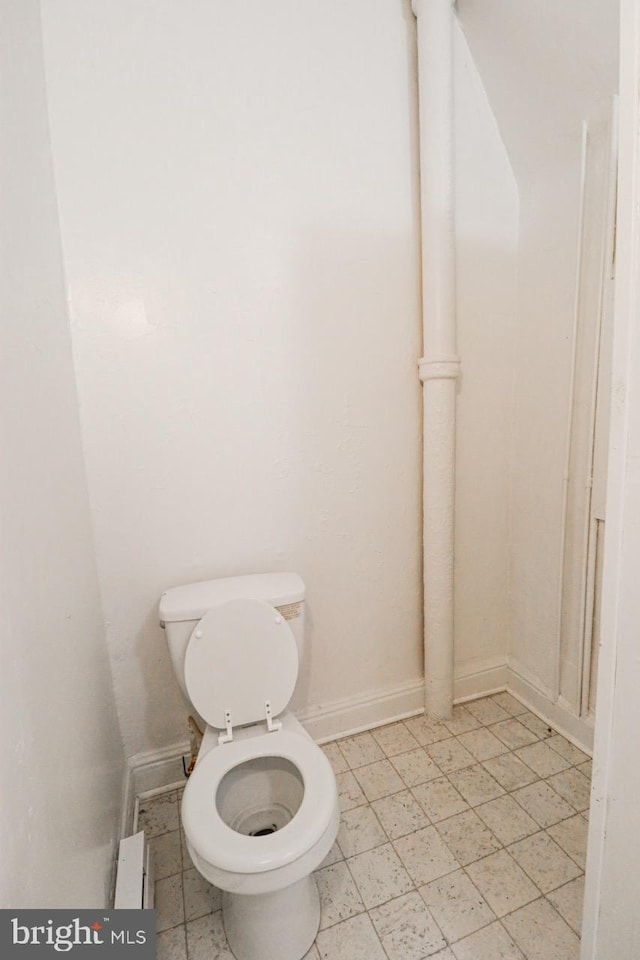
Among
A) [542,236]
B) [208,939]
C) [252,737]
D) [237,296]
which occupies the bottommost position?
[208,939]

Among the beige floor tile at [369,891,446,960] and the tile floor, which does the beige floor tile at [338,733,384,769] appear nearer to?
the tile floor

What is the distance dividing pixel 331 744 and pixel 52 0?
233 cm

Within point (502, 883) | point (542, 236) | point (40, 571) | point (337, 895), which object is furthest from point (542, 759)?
point (542, 236)

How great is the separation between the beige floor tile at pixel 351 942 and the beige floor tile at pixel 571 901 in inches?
17.4

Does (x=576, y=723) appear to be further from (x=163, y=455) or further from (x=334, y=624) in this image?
(x=163, y=455)

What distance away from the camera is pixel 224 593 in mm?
1280

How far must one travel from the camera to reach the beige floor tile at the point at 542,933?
0.99 m

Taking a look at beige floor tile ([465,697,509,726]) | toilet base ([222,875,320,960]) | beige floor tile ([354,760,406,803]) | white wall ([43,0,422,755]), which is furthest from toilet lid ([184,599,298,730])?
beige floor tile ([465,697,509,726])

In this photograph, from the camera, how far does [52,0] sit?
1.11m

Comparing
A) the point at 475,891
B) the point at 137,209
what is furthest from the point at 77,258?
the point at 475,891

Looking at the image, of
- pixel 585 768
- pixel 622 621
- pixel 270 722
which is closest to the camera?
pixel 622 621

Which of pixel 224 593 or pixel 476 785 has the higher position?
pixel 224 593

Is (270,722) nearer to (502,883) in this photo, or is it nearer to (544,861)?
(502,883)

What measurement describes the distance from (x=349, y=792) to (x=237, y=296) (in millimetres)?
1593
